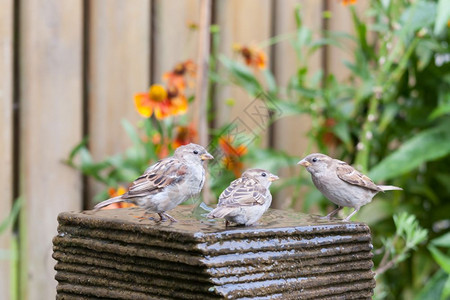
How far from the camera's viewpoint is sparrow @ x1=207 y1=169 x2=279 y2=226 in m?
1.13

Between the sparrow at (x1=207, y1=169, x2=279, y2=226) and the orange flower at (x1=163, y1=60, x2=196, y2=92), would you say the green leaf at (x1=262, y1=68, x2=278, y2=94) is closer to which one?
the orange flower at (x1=163, y1=60, x2=196, y2=92)

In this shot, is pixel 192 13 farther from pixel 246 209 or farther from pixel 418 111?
pixel 246 209

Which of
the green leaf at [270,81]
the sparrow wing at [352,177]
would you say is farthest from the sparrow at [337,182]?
the green leaf at [270,81]

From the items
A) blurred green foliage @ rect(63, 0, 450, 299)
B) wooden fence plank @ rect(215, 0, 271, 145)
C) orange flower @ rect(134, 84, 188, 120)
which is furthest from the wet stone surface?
wooden fence plank @ rect(215, 0, 271, 145)

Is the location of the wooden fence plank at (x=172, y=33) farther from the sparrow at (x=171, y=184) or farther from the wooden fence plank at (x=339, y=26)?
the sparrow at (x=171, y=184)

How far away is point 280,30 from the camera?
3.10 m

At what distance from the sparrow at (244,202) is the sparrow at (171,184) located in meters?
0.08

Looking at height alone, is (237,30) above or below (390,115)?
above

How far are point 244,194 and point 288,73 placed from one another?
204 cm

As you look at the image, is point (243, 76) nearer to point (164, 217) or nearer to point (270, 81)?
point (270, 81)

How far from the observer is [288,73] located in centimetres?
316

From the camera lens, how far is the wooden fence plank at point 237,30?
2922 mm

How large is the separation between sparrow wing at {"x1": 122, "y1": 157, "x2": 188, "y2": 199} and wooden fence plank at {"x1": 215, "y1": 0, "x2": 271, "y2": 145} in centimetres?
160

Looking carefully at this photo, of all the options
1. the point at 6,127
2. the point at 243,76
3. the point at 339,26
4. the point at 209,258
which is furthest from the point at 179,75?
the point at 209,258
